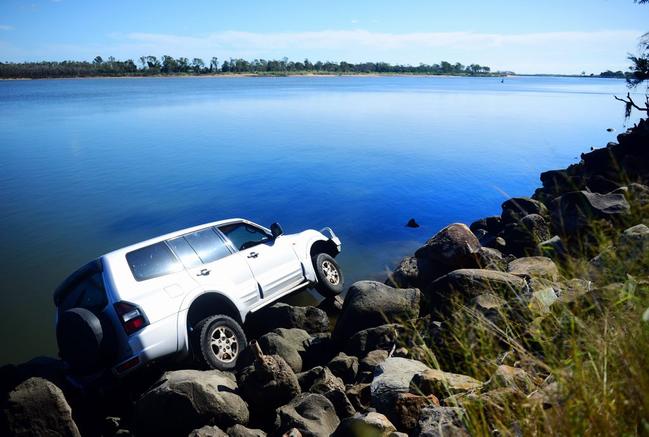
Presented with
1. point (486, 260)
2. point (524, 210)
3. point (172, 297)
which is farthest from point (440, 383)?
point (524, 210)

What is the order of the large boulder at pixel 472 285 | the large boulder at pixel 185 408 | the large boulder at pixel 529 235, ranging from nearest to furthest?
the large boulder at pixel 185 408 → the large boulder at pixel 472 285 → the large boulder at pixel 529 235

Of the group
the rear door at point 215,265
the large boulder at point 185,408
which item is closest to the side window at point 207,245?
the rear door at point 215,265

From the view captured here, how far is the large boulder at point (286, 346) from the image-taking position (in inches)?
279

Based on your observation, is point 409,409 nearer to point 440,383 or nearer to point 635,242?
point 440,383

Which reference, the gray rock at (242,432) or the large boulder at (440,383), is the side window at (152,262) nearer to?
the gray rock at (242,432)

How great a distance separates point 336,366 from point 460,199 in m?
15.0

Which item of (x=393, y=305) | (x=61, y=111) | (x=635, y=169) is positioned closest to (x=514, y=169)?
(x=635, y=169)

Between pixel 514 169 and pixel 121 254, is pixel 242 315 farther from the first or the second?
pixel 514 169

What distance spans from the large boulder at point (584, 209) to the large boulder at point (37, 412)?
8.40 meters

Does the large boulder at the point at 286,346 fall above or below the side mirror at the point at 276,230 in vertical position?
below

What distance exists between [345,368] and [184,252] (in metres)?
2.90

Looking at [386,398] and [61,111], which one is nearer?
[386,398]

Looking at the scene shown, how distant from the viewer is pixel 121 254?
21.7ft

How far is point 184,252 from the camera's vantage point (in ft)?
23.8
